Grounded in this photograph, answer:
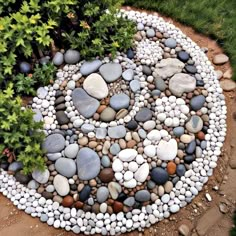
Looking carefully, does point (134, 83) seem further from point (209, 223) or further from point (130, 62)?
point (209, 223)

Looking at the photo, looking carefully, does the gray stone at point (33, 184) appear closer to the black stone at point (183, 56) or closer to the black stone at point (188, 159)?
the black stone at point (188, 159)

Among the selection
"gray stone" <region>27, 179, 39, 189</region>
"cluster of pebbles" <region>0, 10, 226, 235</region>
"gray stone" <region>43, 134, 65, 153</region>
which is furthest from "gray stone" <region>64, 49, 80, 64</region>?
"gray stone" <region>27, 179, 39, 189</region>

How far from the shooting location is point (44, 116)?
466 centimetres

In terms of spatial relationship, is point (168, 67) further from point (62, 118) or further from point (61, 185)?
point (61, 185)

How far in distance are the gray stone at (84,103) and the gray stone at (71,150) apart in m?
0.37

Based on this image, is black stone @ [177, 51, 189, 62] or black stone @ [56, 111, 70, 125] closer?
black stone @ [56, 111, 70, 125]

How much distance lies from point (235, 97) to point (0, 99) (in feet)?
8.56

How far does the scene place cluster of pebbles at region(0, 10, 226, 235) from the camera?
4.27 meters

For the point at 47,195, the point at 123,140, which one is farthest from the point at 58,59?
the point at 47,195

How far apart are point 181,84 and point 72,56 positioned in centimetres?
126

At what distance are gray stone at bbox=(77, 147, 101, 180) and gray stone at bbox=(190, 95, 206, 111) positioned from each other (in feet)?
4.00

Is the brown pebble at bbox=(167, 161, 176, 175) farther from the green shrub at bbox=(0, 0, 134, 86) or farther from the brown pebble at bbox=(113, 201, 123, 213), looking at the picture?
the green shrub at bbox=(0, 0, 134, 86)

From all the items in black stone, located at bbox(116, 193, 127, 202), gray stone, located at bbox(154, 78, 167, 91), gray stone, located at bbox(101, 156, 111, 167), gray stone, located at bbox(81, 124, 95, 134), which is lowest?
black stone, located at bbox(116, 193, 127, 202)

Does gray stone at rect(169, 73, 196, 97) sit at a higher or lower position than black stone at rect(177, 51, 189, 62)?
lower
